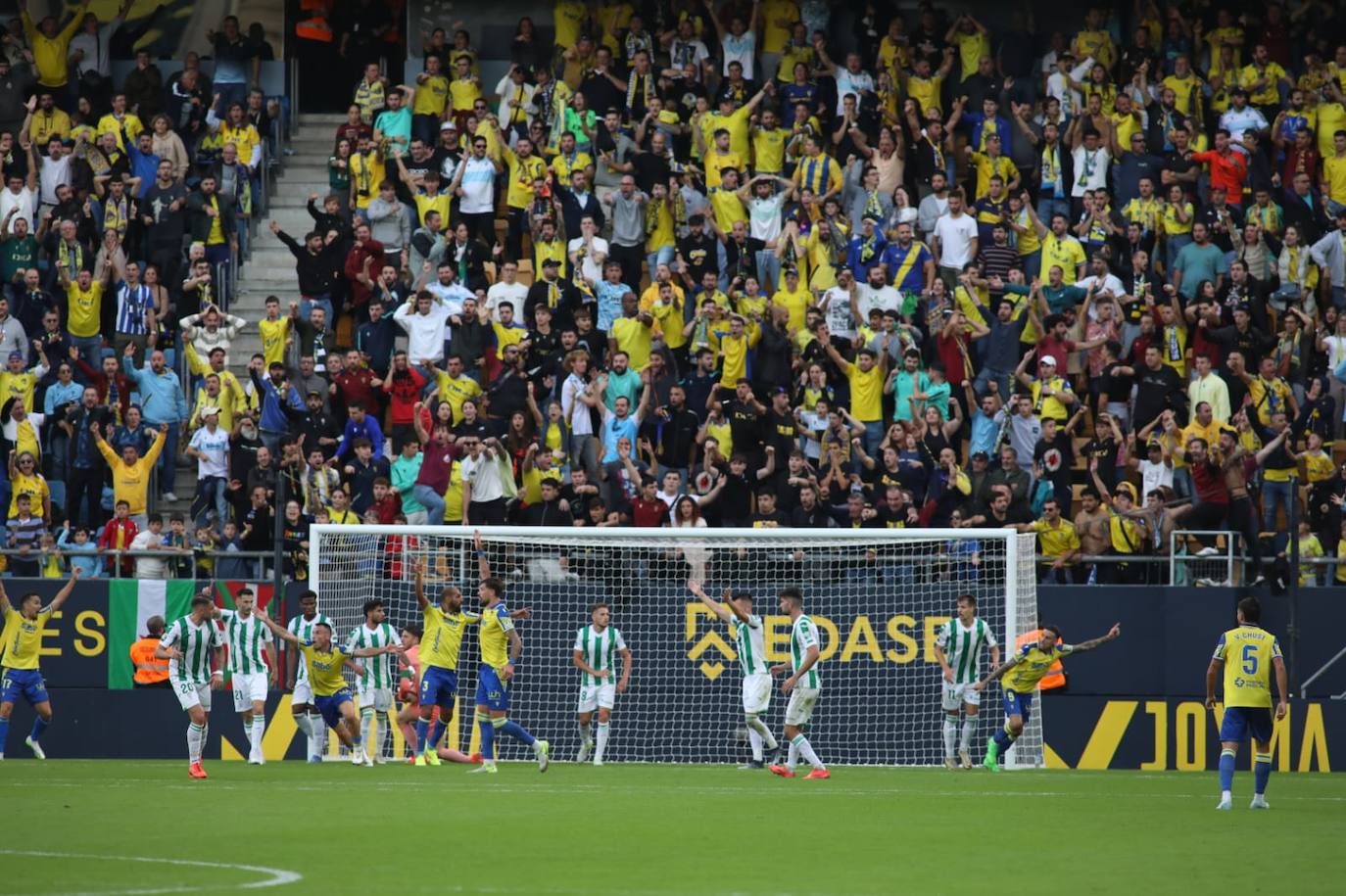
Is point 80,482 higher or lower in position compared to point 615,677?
higher

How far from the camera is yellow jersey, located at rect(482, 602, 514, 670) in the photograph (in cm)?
2175

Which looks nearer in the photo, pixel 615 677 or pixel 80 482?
pixel 615 677

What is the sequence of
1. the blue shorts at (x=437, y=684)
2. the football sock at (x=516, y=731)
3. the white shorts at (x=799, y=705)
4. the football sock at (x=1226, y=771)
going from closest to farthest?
the football sock at (x=1226, y=771) < the white shorts at (x=799, y=705) < the football sock at (x=516, y=731) < the blue shorts at (x=437, y=684)

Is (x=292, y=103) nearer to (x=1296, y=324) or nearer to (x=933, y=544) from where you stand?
(x=933, y=544)

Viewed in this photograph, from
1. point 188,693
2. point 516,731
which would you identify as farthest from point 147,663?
point 516,731

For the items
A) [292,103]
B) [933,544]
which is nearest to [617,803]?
[933,544]

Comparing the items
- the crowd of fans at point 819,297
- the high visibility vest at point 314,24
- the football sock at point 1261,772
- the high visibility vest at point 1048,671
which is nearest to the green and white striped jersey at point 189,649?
the crowd of fans at point 819,297

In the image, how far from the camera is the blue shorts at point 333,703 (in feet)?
72.7

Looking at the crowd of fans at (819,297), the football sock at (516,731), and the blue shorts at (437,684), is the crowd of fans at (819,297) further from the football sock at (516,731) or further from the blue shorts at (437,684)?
the football sock at (516,731)

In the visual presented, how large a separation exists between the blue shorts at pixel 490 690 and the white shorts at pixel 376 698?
185cm

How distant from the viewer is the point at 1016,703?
2225 centimetres

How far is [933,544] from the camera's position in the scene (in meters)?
24.1

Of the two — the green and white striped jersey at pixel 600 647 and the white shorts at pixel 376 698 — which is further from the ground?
the green and white striped jersey at pixel 600 647

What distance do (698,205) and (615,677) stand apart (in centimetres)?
737
